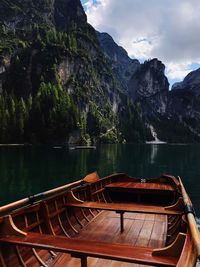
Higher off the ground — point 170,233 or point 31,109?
point 31,109

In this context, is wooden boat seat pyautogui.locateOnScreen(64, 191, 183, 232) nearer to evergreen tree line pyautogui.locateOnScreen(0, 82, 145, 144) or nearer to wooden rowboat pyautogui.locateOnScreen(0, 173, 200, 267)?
wooden rowboat pyautogui.locateOnScreen(0, 173, 200, 267)

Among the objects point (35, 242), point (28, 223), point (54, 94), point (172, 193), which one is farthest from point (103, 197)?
point (54, 94)

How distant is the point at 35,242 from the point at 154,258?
2797mm

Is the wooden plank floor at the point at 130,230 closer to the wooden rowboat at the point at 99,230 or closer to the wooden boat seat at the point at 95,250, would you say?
the wooden rowboat at the point at 99,230

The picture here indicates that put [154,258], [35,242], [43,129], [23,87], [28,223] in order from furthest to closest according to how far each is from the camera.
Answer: [23,87] → [43,129] → [28,223] → [35,242] → [154,258]

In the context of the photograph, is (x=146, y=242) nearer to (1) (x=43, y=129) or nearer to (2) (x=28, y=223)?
(2) (x=28, y=223)

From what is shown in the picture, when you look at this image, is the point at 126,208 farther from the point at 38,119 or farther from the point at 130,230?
the point at 38,119

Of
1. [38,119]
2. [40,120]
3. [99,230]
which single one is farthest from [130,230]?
[38,119]

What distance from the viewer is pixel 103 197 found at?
56.7 ft

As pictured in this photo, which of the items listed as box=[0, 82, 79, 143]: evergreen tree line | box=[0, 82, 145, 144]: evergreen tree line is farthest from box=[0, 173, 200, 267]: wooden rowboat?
box=[0, 82, 79, 143]: evergreen tree line

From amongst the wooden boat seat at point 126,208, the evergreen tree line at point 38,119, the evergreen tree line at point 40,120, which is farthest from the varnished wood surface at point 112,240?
the evergreen tree line at point 38,119

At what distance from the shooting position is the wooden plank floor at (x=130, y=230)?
1109cm

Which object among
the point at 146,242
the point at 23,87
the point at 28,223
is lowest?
the point at 146,242

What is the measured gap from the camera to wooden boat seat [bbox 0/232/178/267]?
6.02 meters
